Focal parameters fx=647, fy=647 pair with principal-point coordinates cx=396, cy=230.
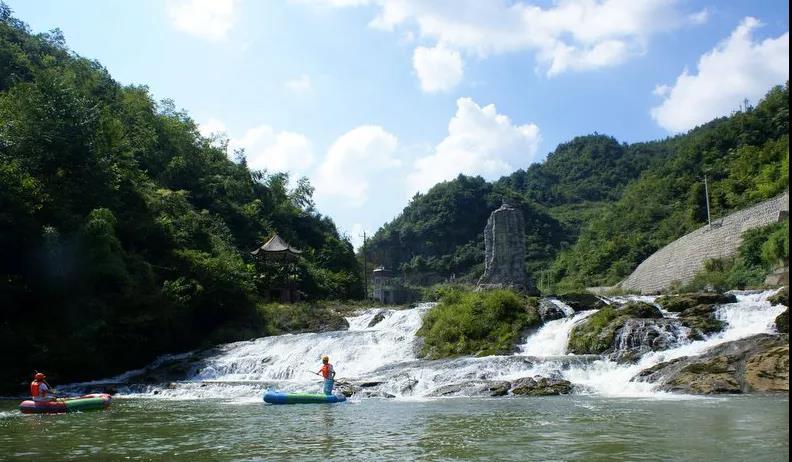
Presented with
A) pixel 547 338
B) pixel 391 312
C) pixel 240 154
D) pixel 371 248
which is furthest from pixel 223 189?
pixel 371 248

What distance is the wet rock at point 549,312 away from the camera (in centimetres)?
2206

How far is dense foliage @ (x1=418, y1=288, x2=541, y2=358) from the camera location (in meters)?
21.0

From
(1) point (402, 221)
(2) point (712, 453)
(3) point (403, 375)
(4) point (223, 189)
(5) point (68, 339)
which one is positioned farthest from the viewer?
(1) point (402, 221)

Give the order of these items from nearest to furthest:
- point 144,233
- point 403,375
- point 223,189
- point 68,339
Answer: point 403,375 < point 68,339 < point 144,233 < point 223,189

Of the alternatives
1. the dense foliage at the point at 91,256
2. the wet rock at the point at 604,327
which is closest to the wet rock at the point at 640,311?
the wet rock at the point at 604,327

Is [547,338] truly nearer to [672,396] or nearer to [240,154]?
[672,396]

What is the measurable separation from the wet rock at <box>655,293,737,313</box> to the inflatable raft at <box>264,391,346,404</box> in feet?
39.6

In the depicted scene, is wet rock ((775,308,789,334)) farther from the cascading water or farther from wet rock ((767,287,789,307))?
wet rock ((767,287,789,307))

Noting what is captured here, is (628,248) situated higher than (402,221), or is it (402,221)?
(402,221)

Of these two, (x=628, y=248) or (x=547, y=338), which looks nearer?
(x=547, y=338)

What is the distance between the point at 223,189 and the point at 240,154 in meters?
13.7

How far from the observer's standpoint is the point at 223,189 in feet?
152

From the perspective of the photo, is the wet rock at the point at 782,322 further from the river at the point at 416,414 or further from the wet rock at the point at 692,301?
the wet rock at the point at 692,301

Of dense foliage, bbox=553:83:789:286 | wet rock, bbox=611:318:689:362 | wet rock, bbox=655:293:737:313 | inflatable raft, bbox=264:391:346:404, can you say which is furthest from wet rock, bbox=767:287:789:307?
dense foliage, bbox=553:83:789:286
